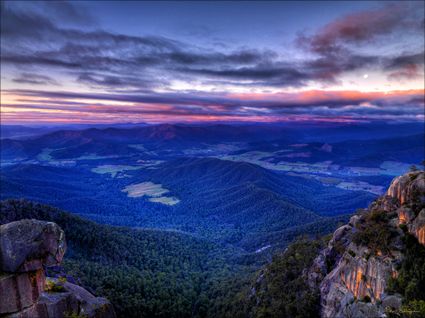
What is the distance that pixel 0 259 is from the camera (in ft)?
89.7

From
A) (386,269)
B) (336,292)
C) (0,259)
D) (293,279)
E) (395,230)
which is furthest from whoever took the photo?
(293,279)

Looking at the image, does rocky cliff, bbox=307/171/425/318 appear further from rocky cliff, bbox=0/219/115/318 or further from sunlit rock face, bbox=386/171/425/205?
rocky cliff, bbox=0/219/115/318

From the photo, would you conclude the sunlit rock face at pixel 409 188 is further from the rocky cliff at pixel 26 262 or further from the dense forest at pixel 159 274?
the rocky cliff at pixel 26 262

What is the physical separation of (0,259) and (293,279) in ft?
259

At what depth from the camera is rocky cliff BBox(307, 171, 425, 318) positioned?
4875 cm

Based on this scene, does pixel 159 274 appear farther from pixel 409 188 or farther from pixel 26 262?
pixel 26 262

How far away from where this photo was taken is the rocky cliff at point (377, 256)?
48.8 m

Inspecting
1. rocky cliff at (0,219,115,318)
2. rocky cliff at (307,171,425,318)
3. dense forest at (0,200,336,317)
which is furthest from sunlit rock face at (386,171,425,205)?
rocky cliff at (0,219,115,318)

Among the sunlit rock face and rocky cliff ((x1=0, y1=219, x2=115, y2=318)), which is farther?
the sunlit rock face

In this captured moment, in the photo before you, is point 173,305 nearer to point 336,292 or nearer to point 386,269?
point 336,292

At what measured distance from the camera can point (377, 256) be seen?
52719 mm

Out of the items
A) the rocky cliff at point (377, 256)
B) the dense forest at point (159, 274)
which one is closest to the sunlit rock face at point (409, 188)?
the rocky cliff at point (377, 256)

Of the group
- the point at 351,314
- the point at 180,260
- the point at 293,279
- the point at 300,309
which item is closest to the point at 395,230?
the point at 351,314

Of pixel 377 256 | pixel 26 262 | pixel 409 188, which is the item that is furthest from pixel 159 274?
pixel 26 262
